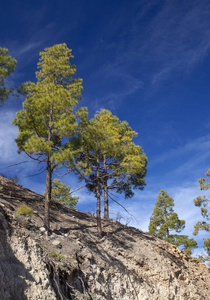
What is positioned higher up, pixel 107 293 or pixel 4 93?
pixel 4 93

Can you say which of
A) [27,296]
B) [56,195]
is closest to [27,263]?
[27,296]

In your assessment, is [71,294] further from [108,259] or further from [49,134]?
[49,134]

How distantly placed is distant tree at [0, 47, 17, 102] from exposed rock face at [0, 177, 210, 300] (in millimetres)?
6053

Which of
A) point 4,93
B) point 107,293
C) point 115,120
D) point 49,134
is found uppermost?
point 115,120

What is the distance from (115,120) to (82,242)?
1455 centimetres

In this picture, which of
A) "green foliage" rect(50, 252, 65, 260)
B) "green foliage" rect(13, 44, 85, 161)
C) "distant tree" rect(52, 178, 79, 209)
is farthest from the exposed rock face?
"distant tree" rect(52, 178, 79, 209)

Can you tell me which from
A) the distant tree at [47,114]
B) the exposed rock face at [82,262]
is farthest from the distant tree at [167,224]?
the distant tree at [47,114]

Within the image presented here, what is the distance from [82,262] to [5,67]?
12628 mm

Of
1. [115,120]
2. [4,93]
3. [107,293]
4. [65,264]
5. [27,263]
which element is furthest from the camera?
[115,120]

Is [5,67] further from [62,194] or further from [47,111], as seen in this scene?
[62,194]

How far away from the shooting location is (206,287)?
1672 cm

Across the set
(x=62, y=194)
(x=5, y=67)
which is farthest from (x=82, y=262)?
(x=62, y=194)

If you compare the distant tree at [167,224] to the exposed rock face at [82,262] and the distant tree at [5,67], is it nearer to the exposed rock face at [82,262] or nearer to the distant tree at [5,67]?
the exposed rock face at [82,262]

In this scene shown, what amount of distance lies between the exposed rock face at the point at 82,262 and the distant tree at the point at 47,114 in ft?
7.14
